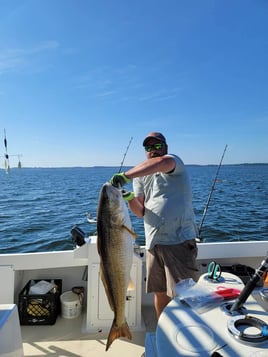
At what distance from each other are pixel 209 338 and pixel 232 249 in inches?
101

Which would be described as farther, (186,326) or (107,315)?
(107,315)

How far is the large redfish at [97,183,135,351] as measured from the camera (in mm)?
1642

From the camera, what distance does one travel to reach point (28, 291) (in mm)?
3334

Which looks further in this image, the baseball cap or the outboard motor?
the outboard motor

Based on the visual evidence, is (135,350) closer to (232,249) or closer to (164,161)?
(232,249)

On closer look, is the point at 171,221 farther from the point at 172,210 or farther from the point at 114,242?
the point at 114,242

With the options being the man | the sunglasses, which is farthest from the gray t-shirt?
the sunglasses

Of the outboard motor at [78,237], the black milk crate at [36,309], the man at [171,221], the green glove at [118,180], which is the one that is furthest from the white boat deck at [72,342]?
the green glove at [118,180]

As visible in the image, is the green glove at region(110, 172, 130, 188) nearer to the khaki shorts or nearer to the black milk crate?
the khaki shorts

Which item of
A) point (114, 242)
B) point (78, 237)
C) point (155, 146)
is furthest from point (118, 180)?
point (78, 237)

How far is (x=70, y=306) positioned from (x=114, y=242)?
2071 millimetres

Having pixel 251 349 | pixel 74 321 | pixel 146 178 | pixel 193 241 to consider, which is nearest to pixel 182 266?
pixel 193 241

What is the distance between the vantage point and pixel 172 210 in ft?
7.81

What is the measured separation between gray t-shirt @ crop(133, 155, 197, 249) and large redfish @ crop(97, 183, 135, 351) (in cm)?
72
